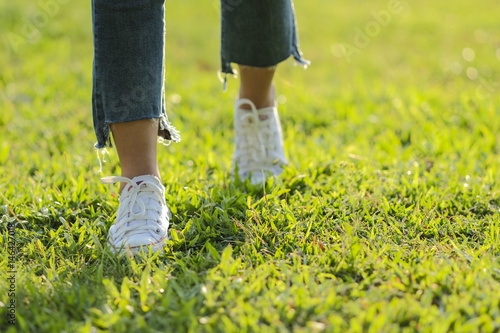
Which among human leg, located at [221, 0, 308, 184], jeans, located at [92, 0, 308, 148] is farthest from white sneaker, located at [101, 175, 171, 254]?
human leg, located at [221, 0, 308, 184]

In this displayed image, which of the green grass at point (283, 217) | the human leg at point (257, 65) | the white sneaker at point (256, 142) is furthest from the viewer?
the white sneaker at point (256, 142)

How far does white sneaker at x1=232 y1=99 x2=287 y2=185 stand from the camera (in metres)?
2.28

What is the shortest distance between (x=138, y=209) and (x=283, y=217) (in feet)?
1.71

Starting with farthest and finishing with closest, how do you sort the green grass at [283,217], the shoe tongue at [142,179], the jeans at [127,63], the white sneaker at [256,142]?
the white sneaker at [256,142]
the shoe tongue at [142,179]
the jeans at [127,63]
the green grass at [283,217]

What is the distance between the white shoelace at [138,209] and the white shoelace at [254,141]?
622 mm

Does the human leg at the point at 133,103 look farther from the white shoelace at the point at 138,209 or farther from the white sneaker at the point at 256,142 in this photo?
the white sneaker at the point at 256,142

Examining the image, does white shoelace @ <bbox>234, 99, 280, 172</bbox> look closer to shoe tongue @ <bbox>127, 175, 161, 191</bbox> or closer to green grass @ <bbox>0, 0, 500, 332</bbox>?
green grass @ <bbox>0, 0, 500, 332</bbox>

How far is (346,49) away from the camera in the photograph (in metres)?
5.48

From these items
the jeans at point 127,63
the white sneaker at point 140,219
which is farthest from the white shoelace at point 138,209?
the jeans at point 127,63

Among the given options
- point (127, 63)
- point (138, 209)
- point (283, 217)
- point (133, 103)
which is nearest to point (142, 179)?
point (138, 209)

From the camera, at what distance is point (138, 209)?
→ 1.73 metres

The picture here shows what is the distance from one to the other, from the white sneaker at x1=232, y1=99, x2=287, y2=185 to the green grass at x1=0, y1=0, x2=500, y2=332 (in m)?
0.11

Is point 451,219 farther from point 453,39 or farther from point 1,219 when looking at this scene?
point 453,39

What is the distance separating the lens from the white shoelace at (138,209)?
170 centimetres
